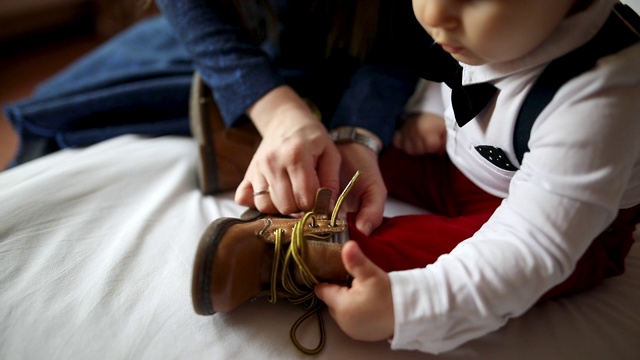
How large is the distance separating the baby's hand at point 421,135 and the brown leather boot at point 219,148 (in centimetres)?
19

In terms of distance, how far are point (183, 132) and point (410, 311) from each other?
0.49 meters

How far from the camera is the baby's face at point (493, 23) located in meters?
0.35

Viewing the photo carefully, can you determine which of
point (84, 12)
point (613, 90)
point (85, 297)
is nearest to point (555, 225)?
point (613, 90)

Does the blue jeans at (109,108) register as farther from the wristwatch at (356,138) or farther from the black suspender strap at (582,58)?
the black suspender strap at (582,58)

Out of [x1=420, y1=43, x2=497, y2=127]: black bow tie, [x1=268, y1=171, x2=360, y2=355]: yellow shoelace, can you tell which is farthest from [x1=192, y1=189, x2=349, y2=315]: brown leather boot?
[x1=420, y1=43, x2=497, y2=127]: black bow tie

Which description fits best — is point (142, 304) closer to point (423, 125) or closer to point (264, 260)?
point (264, 260)

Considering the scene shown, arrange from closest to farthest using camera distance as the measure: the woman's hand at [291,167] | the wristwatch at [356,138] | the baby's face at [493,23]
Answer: the baby's face at [493,23], the woman's hand at [291,167], the wristwatch at [356,138]

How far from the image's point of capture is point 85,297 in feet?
1.44

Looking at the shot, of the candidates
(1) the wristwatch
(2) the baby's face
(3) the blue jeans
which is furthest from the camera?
(3) the blue jeans

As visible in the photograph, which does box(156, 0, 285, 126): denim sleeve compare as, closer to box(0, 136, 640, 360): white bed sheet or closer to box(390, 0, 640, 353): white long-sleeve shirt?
box(0, 136, 640, 360): white bed sheet

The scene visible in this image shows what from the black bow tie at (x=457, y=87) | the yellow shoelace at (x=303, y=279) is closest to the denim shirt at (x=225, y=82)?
the black bow tie at (x=457, y=87)

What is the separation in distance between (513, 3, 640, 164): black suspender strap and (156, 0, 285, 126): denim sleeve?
1.02ft

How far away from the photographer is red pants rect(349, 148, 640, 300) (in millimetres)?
445

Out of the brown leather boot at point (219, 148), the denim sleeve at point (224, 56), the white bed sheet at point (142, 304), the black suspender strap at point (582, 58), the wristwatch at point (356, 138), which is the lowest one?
the white bed sheet at point (142, 304)
